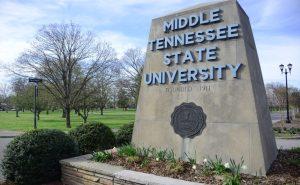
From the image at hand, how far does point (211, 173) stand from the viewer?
20.3 feet

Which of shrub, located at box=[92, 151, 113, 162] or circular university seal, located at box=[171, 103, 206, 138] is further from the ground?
circular university seal, located at box=[171, 103, 206, 138]

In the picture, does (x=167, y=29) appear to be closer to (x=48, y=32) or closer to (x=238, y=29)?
(x=238, y=29)

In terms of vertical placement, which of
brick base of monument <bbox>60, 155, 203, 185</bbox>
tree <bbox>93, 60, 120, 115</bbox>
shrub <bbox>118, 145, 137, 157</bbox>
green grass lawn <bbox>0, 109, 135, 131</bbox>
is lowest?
green grass lawn <bbox>0, 109, 135, 131</bbox>

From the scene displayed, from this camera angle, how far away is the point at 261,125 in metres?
6.59

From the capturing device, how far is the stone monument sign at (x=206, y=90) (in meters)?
6.57

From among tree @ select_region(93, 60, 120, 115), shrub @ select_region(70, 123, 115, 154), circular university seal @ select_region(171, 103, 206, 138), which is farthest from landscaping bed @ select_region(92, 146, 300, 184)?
tree @ select_region(93, 60, 120, 115)

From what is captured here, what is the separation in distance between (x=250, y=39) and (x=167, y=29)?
1996 mm

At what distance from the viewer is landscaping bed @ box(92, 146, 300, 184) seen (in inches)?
232

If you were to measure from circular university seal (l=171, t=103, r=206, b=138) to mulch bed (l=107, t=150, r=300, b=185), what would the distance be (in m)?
0.76

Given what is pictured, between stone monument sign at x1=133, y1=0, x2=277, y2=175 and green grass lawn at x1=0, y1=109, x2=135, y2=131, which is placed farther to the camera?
green grass lawn at x1=0, y1=109, x2=135, y2=131

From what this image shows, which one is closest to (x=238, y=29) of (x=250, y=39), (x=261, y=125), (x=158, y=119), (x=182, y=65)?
(x=250, y=39)

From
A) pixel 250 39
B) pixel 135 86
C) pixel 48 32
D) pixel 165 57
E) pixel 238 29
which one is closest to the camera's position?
pixel 238 29

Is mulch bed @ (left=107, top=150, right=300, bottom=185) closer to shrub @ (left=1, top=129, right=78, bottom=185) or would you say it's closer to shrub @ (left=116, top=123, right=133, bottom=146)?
shrub @ (left=1, top=129, right=78, bottom=185)

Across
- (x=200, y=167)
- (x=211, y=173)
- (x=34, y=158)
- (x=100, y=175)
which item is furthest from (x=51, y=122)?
(x=211, y=173)
